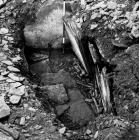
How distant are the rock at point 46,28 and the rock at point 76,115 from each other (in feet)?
3.70

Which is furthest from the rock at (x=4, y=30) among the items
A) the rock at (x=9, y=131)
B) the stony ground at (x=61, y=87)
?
the rock at (x=9, y=131)

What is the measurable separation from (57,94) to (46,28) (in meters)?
1.12

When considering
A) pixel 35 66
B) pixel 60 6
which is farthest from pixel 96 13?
pixel 35 66

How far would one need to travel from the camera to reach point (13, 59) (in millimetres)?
3676

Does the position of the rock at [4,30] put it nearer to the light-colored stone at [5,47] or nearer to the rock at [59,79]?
the light-colored stone at [5,47]

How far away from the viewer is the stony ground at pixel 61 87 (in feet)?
9.21

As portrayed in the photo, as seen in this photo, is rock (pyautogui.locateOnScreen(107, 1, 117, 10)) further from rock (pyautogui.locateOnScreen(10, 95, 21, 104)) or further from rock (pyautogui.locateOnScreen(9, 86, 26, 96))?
rock (pyautogui.locateOnScreen(10, 95, 21, 104))

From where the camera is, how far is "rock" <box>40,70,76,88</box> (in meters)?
3.80

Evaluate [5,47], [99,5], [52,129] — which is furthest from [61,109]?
[99,5]

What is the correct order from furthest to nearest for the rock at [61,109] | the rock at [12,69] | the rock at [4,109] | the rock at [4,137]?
the rock at [12,69]
the rock at [61,109]
the rock at [4,109]
the rock at [4,137]

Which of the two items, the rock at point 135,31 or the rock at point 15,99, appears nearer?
the rock at point 15,99

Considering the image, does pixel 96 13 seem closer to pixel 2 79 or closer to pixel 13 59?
pixel 13 59

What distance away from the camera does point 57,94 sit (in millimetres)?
3559

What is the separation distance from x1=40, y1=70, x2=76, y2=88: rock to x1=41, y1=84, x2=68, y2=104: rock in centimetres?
17
